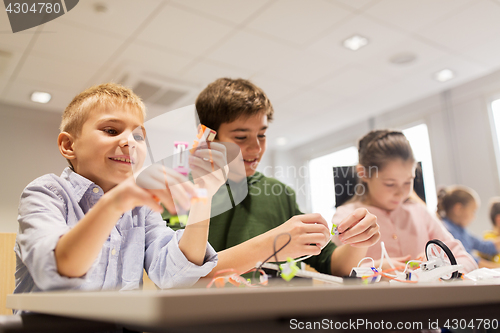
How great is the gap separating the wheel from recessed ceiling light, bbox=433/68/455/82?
9.00 ft

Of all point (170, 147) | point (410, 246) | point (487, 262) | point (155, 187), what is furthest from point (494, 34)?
point (155, 187)

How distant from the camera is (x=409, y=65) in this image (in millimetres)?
2914

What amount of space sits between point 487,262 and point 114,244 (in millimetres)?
2505

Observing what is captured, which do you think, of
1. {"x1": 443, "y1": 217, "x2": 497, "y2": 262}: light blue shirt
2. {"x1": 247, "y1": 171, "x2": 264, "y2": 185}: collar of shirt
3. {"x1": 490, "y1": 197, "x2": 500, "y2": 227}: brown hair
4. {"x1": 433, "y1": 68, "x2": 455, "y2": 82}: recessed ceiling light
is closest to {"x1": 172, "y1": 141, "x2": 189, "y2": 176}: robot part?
{"x1": 247, "y1": 171, "x2": 264, "y2": 185}: collar of shirt

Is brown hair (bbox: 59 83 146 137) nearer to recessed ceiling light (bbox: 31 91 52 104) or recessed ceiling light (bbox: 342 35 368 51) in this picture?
recessed ceiling light (bbox: 31 91 52 104)

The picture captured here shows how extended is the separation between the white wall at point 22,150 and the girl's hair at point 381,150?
1.03 m

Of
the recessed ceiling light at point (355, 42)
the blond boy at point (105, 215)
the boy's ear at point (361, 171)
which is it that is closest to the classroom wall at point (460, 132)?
the recessed ceiling light at point (355, 42)

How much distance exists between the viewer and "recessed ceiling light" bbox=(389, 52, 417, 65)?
2.74 m

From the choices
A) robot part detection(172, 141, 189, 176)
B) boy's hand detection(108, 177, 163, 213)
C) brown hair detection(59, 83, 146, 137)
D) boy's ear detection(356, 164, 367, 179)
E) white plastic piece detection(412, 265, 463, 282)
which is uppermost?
brown hair detection(59, 83, 146, 137)

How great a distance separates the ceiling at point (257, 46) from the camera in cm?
216

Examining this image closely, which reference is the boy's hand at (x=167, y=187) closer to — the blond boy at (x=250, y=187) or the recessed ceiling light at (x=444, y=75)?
the blond boy at (x=250, y=187)

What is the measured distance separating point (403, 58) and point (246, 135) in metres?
2.14

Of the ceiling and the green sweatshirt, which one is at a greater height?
the ceiling

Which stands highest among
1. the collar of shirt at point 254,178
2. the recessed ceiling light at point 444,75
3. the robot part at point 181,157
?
the recessed ceiling light at point 444,75
